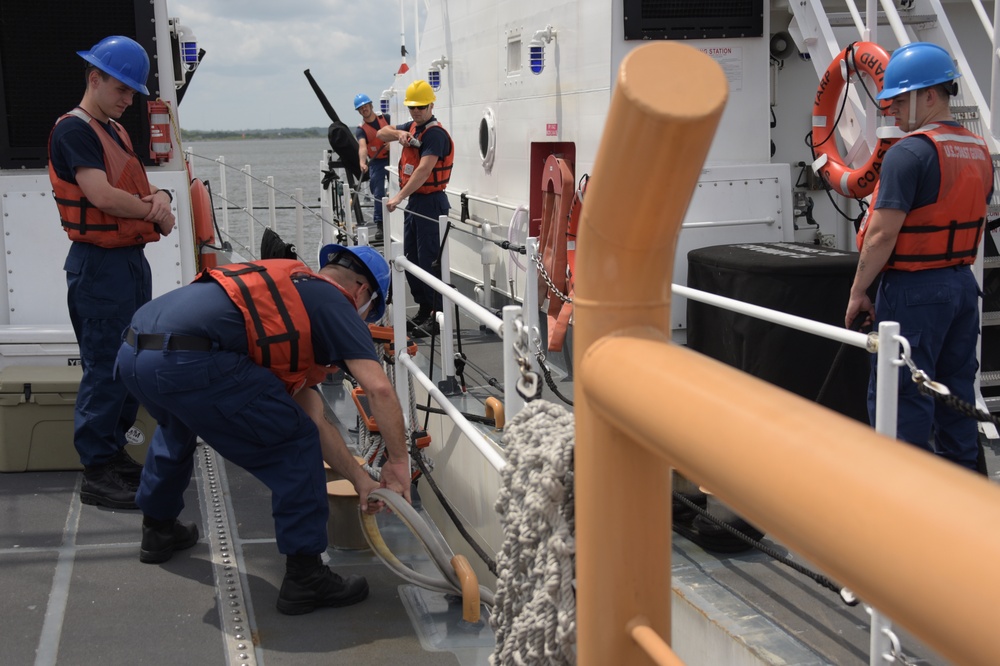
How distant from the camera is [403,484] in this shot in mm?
3826

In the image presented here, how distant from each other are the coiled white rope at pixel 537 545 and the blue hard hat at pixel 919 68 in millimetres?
3317

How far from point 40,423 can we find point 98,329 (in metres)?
0.86

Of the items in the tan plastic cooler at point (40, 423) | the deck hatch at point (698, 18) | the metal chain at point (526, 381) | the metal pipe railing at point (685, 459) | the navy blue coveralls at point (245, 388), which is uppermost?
the deck hatch at point (698, 18)

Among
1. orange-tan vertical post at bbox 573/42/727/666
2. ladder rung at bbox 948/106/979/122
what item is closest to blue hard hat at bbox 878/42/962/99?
ladder rung at bbox 948/106/979/122

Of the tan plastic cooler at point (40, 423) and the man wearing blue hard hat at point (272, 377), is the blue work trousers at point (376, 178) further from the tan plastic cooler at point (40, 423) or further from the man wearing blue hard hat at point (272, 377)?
the man wearing blue hard hat at point (272, 377)

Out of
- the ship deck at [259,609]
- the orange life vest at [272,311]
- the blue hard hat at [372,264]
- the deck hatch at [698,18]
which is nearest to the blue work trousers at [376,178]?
the deck hatch at [698,18]

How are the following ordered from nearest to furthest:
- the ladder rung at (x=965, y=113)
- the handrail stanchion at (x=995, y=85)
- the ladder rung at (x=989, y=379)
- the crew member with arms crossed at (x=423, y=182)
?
the handrail stanchion at (x=995, y=85), the ladder rung at (x=989, y=379), the ladder rung at (x=965, y=113), the crew member with arms crossed at (x=423, y=182)

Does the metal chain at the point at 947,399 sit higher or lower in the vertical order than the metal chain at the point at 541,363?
higher

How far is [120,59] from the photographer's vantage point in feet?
14.9

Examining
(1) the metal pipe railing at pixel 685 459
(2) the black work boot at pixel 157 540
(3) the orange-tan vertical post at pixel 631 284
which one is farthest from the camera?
(2) the black work boot at pixel 157 540

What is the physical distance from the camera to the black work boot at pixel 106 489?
4.73 meters

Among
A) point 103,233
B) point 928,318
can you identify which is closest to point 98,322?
point 103,233

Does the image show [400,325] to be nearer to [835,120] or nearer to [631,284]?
[835,120]

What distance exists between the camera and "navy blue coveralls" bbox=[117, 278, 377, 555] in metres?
3.56
